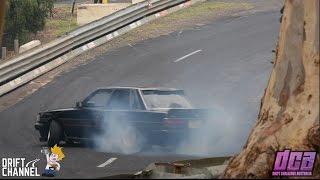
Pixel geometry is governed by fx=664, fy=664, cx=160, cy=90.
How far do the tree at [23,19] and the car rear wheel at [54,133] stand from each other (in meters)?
15.1

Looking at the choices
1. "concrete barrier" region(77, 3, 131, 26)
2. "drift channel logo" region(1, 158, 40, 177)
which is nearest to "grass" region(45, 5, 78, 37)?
"concrete barrier" region(77, 3, 131, 26)

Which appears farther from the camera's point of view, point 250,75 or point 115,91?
point 250,75

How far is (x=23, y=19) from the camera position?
31.3 m

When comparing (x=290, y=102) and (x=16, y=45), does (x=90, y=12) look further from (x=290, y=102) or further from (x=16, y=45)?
(x=290, y=102)

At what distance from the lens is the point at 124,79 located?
24.2 m

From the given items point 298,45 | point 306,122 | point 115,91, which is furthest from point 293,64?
point 115,91

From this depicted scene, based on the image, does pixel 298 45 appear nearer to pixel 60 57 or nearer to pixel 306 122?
pixel 306 122

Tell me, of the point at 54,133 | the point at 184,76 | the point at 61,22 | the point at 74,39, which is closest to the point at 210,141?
the point at 54,133

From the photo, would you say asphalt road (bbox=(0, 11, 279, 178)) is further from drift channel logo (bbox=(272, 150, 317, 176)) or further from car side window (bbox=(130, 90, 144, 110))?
drift channel logo (bbox=(272, 150, 317, 176))

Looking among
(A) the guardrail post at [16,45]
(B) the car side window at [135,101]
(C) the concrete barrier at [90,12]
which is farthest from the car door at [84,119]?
(C) the concrete barrier at [90,12]

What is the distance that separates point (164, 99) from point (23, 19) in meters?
17.3

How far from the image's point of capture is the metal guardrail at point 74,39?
24.6 metres

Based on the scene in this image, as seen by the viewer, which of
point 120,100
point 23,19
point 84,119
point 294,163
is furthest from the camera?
point 23,19

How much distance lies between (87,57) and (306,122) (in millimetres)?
22293
